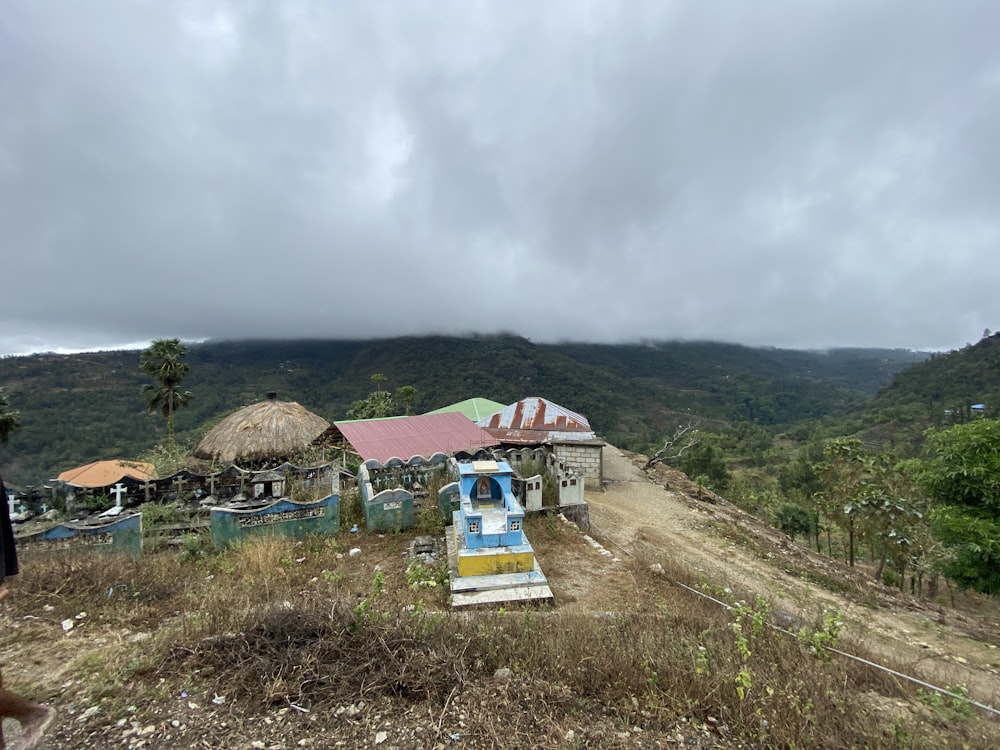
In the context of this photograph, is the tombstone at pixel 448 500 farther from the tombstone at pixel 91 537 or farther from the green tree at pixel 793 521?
the green tree at pixel 793 521

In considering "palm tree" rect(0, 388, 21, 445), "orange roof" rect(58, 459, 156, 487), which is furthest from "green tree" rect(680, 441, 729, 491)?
"palm tree" rect(0, 388, 21, 445)

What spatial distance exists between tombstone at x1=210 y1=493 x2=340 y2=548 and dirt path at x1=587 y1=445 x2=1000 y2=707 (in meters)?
6.18

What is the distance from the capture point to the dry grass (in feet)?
10.6

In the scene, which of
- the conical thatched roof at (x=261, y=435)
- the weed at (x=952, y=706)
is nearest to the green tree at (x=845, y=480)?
the weed at (x=952, y=706)

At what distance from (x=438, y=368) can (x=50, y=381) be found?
53.1 metres

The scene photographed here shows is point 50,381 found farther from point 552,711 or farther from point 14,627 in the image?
point 552,711

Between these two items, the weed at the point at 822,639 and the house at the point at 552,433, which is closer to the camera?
the weed at the point at 822,639

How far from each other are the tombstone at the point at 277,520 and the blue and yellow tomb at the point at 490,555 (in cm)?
247

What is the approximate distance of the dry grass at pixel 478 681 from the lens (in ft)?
10.6

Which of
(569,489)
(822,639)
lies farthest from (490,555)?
(569,489)

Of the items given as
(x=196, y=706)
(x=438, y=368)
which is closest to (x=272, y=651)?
(x=196, y=706)

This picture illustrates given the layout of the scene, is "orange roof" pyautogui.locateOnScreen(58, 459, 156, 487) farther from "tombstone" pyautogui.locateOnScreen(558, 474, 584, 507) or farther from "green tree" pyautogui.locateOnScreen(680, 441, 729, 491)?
"green tree" pyautogui.locateOnScreen(680, 441, 729, 491)

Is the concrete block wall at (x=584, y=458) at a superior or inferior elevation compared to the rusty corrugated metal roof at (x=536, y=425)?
inferior

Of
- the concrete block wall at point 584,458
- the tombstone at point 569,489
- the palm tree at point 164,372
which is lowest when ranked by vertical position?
the concrete block wall at point 584,458
